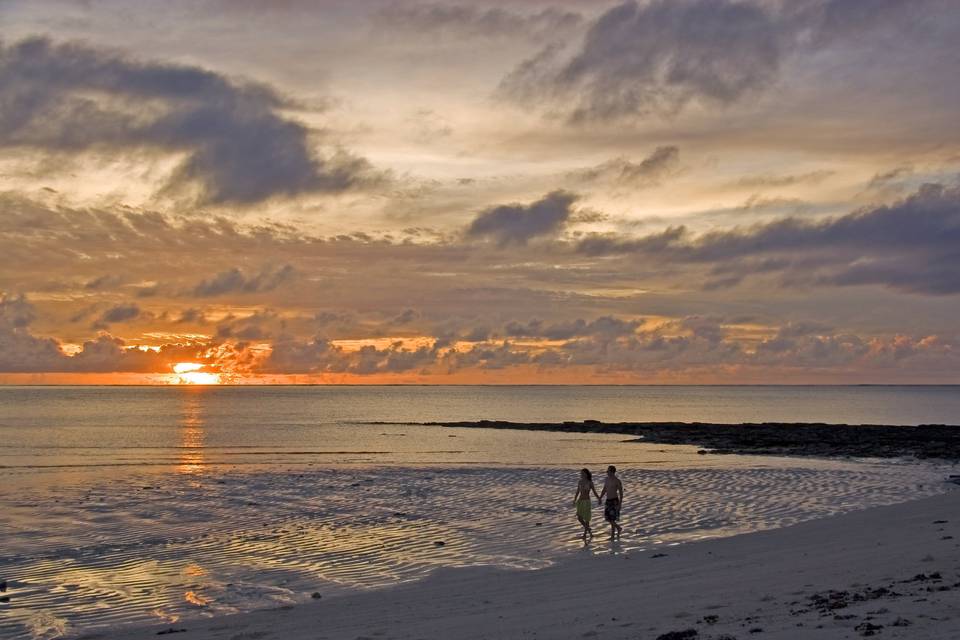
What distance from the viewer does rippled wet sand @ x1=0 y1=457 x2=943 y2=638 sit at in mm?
17609

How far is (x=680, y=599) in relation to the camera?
13875 millimetres

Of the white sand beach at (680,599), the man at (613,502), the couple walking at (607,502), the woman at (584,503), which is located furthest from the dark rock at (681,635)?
the man at (613,502)

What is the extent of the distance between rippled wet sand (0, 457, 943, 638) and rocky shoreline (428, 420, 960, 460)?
437 inches

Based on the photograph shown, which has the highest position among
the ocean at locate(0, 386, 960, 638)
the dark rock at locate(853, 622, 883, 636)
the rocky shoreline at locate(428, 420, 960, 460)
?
the dark rock at locate(853, 622, 883, 636)

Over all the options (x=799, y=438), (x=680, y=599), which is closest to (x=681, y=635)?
(x=680, y=599)

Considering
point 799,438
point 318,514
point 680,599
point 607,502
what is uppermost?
point 607,502

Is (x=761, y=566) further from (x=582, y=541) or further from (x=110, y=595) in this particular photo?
(x=110, y=595)

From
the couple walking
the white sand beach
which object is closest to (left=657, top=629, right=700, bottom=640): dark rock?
the white sand beach

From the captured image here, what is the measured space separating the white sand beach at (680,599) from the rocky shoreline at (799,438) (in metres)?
38.2

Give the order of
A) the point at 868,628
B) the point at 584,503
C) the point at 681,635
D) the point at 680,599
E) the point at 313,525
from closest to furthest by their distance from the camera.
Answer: the point at 868,628 < the point at 681,635 < the point at 680,599 < the point at 584,503 < the point at 313,525

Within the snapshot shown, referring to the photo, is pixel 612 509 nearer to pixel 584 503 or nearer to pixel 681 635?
pixel 584 503

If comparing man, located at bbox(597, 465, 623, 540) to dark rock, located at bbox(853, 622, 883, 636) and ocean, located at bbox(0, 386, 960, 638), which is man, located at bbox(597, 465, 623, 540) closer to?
ocean, located at bbox(0, 386, 960, 638)

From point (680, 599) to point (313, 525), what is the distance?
15.5m

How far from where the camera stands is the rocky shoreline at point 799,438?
183ft
